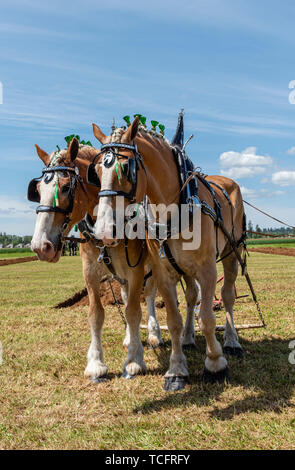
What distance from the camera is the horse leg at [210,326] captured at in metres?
4.38

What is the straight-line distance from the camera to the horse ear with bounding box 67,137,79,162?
4473 mm

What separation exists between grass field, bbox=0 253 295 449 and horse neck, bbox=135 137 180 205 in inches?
82.8

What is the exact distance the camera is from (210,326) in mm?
4473

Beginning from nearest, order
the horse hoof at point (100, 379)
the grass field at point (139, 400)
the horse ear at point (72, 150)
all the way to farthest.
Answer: the grass field at point (139, 400), the horse ear at point (72, 150), the horse hoof at point (100, 379)

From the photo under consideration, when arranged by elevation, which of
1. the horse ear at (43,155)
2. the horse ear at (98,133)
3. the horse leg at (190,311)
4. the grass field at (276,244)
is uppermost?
the horse ear at (98,133)

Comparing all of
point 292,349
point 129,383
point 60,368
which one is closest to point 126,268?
point 129,383

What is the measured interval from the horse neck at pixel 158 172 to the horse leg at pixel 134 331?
1145 millimetres

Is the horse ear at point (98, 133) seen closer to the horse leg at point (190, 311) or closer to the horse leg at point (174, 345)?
the horse leg at point (174, 345)

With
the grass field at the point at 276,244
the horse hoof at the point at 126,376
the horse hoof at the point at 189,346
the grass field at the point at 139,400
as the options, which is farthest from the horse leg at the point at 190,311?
the grass field at the point at 276,244

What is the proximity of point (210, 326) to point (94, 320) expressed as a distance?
4.93 ft

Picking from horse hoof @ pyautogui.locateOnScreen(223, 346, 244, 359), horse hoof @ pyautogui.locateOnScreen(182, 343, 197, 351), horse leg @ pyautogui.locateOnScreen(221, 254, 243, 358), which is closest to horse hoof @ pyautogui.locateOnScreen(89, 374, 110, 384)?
horse hoof @ pyautogui.locateOnScreen(182, 343, 197, 351)

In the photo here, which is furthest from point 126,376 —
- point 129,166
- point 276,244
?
point 276,244

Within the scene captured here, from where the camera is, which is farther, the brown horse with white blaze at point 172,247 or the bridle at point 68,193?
the bridle at point 68,193

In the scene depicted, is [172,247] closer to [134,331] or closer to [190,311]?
[134,331]
